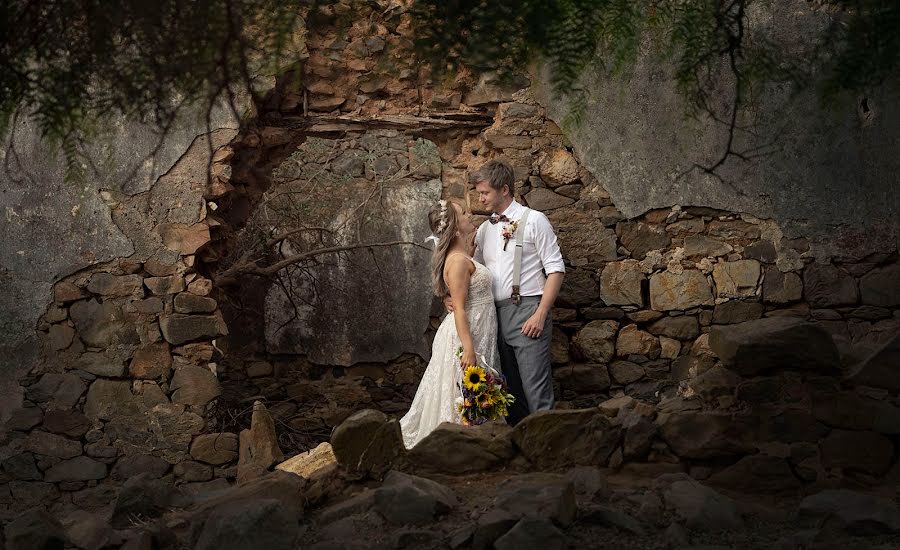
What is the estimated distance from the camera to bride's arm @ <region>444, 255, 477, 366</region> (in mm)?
4809

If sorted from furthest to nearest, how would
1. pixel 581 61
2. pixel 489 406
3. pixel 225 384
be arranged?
pixel 225 384, pixel 489 406, pixel 581 61

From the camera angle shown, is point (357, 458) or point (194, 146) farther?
point (194, 146)

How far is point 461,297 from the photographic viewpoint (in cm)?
482

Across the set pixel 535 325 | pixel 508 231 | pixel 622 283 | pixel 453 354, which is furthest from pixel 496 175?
pixel 622 283

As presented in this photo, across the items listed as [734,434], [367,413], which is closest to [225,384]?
[367,413]

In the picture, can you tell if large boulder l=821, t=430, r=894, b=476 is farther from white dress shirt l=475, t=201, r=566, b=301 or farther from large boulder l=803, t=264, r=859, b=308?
large boulder l=803, t=264, r=859, b=308

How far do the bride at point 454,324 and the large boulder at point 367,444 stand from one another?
1.51m

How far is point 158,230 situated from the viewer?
593cm

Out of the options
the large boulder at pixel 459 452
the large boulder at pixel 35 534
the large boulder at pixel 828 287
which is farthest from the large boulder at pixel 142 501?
the large boulder at pixel 828 287

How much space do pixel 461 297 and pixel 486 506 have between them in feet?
6.31

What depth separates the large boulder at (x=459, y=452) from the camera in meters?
3.37

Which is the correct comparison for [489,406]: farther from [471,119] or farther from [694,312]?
[471,119]

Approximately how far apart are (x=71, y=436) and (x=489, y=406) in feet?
9.36

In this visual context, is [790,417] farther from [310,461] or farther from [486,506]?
[310,461]
